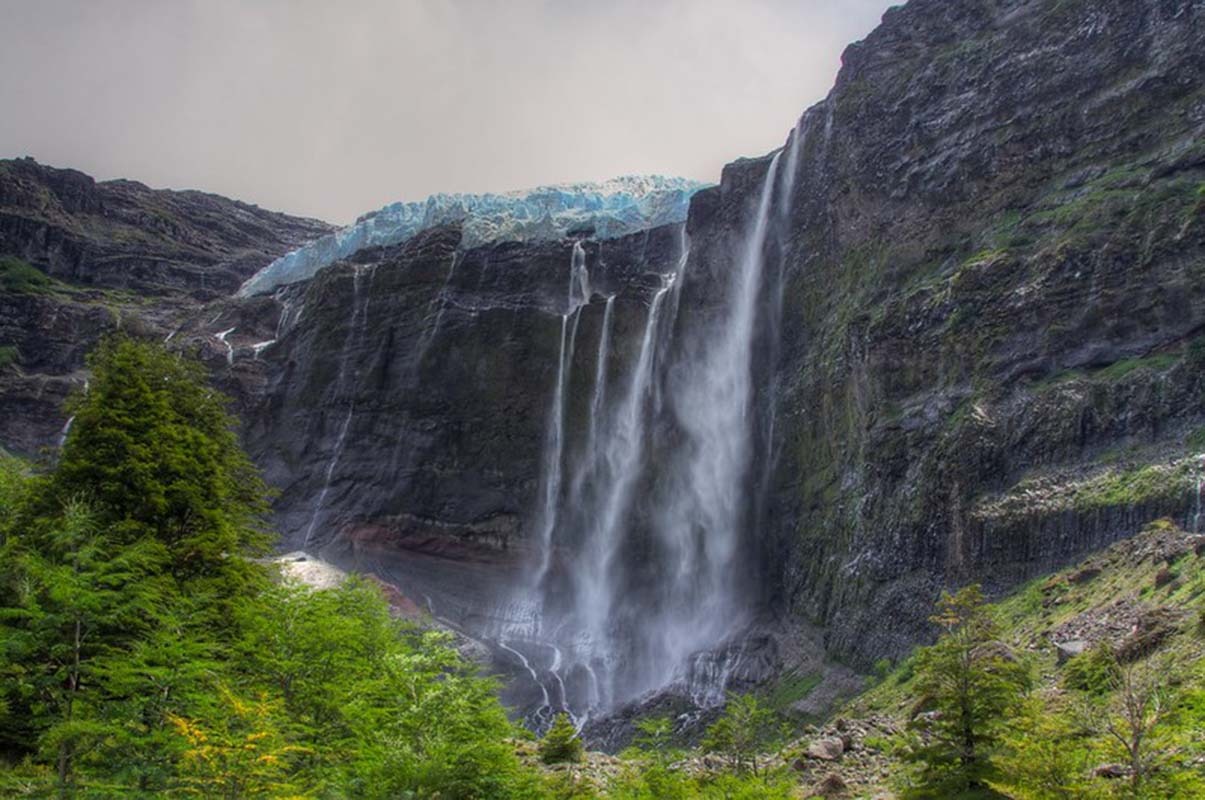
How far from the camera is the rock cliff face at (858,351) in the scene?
30.2 m

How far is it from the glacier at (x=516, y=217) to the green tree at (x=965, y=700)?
5801 centimetres

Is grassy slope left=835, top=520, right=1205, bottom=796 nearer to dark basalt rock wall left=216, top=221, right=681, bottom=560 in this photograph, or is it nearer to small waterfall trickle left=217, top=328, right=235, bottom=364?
dark basalt rock wall left=216, top=221, right=681, bottom=560

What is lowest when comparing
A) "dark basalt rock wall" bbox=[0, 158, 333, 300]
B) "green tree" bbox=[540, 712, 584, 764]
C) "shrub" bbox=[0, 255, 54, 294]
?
"green tree" bbox=[540, 712, 584, 764]

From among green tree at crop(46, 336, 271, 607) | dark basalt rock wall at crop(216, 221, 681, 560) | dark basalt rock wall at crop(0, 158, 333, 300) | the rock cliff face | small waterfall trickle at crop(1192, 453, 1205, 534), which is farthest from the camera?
dark basalt rock wall at crop(0, 158, 333, 300)

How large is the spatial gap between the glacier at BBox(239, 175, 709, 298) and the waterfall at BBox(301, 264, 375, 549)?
9017 millimetres

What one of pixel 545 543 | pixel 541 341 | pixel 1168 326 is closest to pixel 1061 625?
pixel 1168 326

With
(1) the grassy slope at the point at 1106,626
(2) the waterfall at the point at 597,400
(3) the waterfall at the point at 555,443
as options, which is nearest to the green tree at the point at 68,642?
(1) the grassy slope at the point at 1106,626

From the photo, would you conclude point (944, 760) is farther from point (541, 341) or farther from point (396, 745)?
point (541, 341)

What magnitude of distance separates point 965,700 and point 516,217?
7144 centimetres

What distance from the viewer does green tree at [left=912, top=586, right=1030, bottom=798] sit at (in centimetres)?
1289

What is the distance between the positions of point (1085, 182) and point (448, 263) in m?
43.8

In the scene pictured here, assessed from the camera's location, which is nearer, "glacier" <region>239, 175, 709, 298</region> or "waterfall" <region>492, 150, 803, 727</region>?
"waterfall" <region>492, 150, 803, 727</region>

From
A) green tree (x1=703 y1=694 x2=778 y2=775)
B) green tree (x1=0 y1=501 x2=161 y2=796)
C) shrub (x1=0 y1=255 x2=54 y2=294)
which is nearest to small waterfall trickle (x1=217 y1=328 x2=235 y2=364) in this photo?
shrub (x1=0 y1=255 x2=54 y2=294)

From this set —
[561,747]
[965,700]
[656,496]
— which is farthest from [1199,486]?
[656,496]
